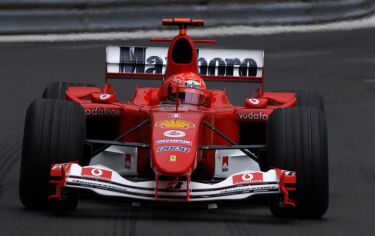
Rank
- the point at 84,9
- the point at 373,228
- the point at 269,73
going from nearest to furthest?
1. the point at 373,228
2. the point at 269,73
3. the point at 84,9

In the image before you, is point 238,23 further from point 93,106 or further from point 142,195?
point 142,195

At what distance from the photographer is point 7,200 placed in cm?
1059

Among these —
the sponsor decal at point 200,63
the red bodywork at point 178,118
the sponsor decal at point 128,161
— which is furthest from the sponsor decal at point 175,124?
the sponsor decal at point 200,63

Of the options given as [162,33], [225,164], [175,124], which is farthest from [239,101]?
[175,124]

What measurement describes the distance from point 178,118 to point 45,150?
1271 millimetres

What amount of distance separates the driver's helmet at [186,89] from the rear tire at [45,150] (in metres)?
1.58

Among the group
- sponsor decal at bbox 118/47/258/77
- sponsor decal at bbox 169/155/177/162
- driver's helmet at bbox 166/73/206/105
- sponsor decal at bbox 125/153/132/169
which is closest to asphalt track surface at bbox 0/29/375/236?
sponsor decal at bbox 169/155/177/162

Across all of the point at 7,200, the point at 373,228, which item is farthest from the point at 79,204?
the point at 373,228

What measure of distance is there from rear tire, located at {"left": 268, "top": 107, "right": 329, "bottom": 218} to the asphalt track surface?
15 centimetres

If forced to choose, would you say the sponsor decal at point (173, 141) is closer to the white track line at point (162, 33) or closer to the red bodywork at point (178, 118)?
the red bodywork at point (178, 118)

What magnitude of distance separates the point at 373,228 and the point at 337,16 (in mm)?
14210

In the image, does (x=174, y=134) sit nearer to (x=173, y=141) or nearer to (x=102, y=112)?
(x=173, y=141)

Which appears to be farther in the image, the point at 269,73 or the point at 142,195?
the point at 269,73

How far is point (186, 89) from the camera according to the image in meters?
11.7
